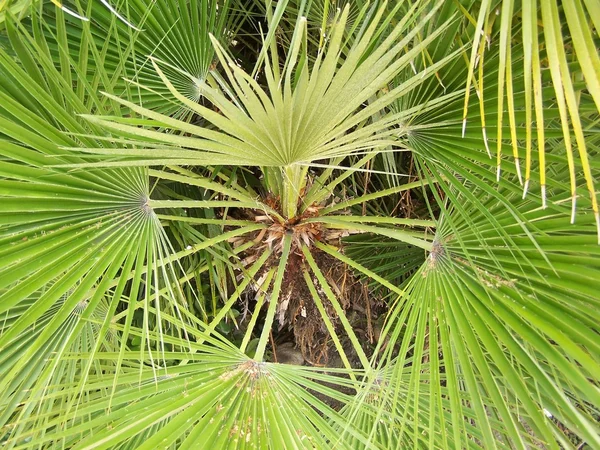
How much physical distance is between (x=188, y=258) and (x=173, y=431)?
22.6 inches

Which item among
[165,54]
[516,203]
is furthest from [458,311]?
[165,54]

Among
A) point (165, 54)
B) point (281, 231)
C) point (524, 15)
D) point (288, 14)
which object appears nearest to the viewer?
point (524, 15)

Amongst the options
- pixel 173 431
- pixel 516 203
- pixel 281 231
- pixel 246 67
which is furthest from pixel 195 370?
pixel 246 67

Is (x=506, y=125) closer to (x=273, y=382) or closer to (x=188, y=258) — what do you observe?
(x=273, y=382)

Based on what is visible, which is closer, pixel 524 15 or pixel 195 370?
pixel 524 15

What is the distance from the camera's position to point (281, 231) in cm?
107

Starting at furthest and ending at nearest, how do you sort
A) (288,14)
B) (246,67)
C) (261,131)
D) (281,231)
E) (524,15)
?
(246,67) → (288,14) → (281,231) → (261,131) → (524,15)

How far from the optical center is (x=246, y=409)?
73 cm

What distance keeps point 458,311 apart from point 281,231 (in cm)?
53

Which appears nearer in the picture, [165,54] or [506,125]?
[506,125]

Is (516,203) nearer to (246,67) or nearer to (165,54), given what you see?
(165,54)

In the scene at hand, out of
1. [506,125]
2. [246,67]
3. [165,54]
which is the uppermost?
[246,67]

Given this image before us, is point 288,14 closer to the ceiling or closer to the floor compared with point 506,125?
closer to the ceiling

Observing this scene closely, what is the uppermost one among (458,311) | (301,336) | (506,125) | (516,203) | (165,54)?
(165,54)
